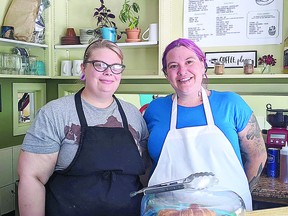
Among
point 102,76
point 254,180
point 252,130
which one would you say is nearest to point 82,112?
point 102,76

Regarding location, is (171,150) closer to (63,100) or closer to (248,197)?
(248,197)

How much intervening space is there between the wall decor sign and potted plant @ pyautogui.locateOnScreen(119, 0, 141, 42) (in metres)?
0.55

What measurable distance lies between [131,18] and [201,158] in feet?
5.18

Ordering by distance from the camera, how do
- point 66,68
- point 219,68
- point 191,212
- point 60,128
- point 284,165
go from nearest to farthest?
point 191,212, point 60,128, point 284,165, point 219,68, point 66,68

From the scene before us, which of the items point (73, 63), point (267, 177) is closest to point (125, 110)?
point (267, 177)

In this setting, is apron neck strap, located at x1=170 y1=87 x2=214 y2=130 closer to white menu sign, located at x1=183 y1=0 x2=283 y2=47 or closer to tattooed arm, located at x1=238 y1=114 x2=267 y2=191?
tattooed arm, located at x1=238 y1=114 x2=267 y2=191

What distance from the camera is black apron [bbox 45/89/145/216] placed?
1.30 metres

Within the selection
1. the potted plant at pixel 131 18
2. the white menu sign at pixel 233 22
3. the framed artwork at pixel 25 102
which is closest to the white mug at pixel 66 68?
the framed artwork at pixel 25 102

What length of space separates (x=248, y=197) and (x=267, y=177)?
0.48m

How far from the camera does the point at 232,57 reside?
248 centimetres

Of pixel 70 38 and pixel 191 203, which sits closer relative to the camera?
pixel 191 203

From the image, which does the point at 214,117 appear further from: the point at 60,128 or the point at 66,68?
the point at 66,68

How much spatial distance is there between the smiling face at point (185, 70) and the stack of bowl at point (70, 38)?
156 cm

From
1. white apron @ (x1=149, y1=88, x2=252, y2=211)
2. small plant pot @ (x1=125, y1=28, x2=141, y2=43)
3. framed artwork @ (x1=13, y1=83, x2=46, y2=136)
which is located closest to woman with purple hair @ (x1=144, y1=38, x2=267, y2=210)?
white apron @ (x1=149, y1=88, x2=252, y2=211)
